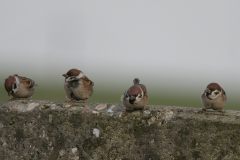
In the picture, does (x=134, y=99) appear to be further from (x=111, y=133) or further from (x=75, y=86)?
(x=75, y=86)

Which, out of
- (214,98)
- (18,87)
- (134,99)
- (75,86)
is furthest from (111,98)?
(134,99)

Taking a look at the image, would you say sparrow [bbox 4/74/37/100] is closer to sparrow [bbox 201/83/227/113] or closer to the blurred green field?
sparrow [bbox 201/83/227/113]

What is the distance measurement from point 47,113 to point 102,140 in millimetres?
669

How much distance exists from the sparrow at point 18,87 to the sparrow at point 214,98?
261 cm

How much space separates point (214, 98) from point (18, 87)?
2747 mm

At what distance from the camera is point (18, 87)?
14.8 ft

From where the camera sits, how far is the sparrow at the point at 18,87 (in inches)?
176

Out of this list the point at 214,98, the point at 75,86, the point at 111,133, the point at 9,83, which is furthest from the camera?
the point at 9,83

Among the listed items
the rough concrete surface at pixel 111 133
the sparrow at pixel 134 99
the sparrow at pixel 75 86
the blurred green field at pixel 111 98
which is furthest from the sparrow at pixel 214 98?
the blurred green field at pixel 111 98

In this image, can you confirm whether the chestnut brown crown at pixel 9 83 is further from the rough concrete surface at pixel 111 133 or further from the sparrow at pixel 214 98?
the sparrow at pixel 214 98

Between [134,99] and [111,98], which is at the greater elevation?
[134,99]

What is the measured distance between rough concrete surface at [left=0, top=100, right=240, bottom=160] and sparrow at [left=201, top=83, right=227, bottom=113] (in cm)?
39

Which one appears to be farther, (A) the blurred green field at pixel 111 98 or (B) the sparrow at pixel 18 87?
(A) the blurred green field at pixel 111 98

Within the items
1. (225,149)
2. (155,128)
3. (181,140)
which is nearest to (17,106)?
(155,128)
